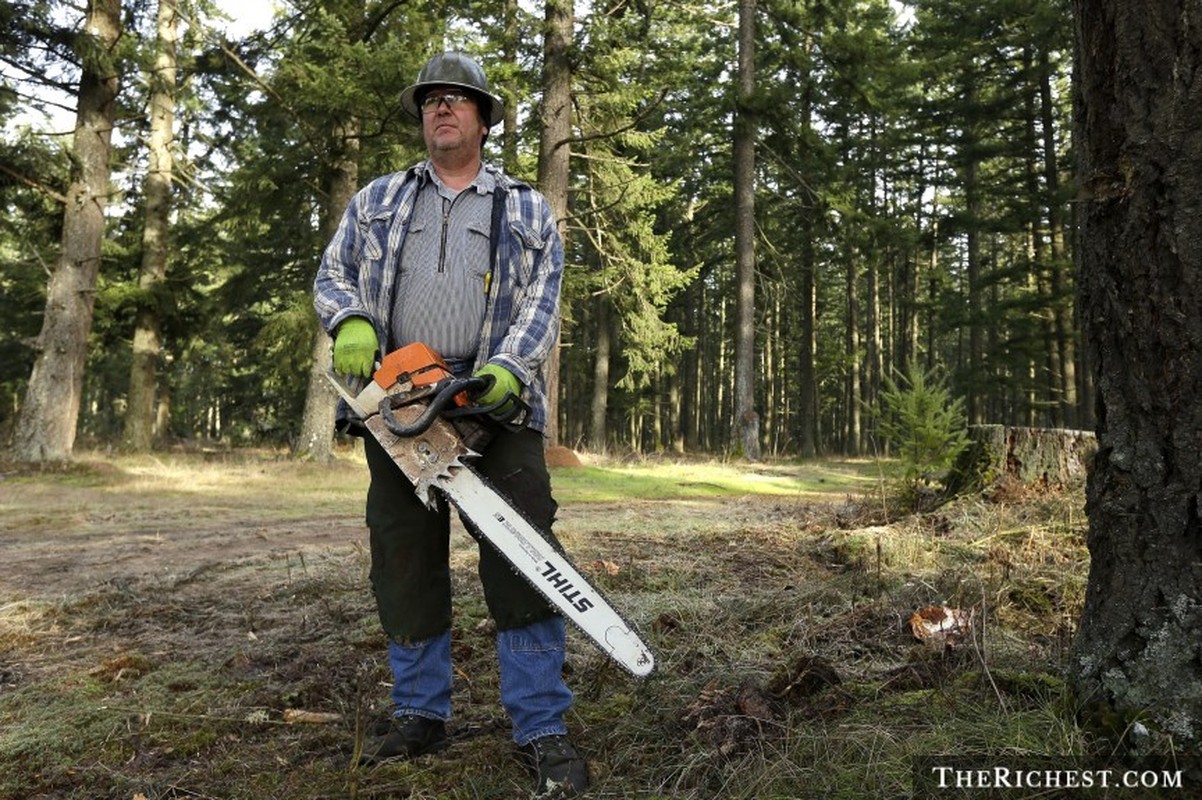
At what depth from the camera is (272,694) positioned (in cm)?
300

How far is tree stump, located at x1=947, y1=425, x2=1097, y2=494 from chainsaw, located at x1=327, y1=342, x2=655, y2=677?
15.3 ft

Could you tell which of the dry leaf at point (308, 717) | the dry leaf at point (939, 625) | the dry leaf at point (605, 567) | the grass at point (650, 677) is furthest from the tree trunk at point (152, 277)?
the dry leaf at point (939, 625)

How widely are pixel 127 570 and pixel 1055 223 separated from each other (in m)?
22.8

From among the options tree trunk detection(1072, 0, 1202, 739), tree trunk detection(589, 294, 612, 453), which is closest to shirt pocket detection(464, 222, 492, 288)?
tree trunk detection(1072, 0, 1202, 739)

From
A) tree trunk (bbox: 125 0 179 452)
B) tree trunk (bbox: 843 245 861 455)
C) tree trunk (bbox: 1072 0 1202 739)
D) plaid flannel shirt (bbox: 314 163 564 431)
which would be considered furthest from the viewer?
tree trunk (bbox: 843 245 861 455)

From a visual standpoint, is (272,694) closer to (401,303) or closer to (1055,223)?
(401,303)

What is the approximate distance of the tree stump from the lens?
579 cm

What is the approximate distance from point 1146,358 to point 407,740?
233cm

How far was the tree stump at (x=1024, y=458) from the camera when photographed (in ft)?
19.0

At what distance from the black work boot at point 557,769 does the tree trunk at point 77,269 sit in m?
13.2

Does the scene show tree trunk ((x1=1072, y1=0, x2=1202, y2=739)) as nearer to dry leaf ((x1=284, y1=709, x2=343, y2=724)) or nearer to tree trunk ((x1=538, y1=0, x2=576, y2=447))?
dry leaf ((x1=284, y1=709, x2=343, y2=724))

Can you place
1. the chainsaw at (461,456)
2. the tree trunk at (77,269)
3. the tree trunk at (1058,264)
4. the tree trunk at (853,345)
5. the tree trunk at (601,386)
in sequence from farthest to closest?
the tree trunk at (853,345), the tree trunk at (601,386), the tree trunk at (1058,264), the tree trunk at (77,269), the chainsaw at (461,456)

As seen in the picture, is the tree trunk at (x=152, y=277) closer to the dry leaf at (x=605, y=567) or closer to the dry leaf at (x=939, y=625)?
the dry leaf at (x=605, y=567)

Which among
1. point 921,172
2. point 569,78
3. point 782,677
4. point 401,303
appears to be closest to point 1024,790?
point 782,677
